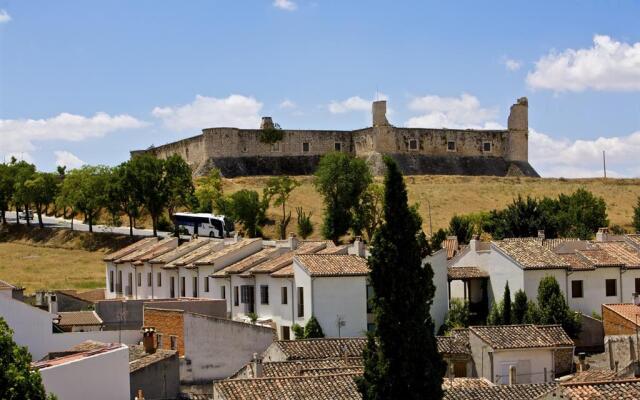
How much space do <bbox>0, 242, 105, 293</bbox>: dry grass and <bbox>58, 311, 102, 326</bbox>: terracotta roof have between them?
20.0 metres

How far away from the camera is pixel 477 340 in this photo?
3219 centimetres

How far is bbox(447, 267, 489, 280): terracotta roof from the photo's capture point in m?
43.9

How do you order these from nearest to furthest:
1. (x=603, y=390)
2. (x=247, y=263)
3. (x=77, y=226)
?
(x=603, y=390), (x=247, y=263), (x=77, y=226)

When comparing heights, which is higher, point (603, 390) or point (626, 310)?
point (603, 390)

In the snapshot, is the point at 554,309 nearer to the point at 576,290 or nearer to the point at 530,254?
the point at 576,290

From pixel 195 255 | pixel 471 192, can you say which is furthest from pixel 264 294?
pixel 471 192

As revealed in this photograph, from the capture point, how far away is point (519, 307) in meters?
41.7

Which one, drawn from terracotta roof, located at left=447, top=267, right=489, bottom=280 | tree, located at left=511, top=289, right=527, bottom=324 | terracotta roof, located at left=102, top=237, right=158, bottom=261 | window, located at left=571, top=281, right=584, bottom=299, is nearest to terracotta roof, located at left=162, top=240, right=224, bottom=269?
terracotta roof, located at left=102, top=237, right=158, bottom=261

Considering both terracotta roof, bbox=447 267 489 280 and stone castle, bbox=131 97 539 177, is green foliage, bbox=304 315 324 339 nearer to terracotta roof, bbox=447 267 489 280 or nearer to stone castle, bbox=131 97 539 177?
terracotta roof, bbox=447 267 489 280

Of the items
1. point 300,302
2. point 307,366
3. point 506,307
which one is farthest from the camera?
point 506,307

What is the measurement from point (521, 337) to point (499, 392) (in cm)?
830

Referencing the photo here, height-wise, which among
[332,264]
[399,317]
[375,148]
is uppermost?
[375,148]

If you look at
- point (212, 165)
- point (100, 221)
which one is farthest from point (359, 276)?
point (212, 165)

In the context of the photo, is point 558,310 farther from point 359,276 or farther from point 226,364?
point 226,364
